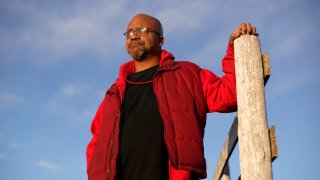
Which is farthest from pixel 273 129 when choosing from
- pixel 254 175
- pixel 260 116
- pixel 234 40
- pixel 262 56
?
pixel 234 40

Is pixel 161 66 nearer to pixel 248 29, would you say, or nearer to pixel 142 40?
pixel 142 40

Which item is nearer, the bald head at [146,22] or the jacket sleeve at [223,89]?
the jacket sleeve at [223,89]

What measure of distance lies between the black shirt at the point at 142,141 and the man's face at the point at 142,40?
47 cm

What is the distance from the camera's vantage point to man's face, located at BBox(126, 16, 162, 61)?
3692mm

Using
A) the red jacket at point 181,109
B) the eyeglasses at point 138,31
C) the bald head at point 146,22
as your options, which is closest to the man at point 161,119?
the red jacket at point 181,109

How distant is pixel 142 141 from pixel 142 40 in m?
1.15

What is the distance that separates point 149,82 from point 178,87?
0.33 meters

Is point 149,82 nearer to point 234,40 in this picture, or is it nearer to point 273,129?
point 234,40

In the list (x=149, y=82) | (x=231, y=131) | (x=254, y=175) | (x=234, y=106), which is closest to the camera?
(x=254, y=175)

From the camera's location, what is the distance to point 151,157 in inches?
118

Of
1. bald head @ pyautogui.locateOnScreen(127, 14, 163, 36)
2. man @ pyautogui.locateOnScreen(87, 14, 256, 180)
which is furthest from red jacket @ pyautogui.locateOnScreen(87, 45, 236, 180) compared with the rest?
bald head @ pyautogui.locateOnScreen(127, 14, 163, 36)

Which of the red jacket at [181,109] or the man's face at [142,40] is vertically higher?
the man's face at [142,40]

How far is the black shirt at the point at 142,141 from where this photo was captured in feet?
9.80

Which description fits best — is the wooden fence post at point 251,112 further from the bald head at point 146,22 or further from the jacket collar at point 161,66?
the bald head at point 146,22
